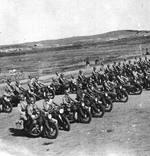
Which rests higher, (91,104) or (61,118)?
(91,104)

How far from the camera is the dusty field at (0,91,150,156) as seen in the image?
10122 millimetres

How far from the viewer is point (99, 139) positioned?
11273 millimetres

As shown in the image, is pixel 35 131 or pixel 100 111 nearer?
pixel 35 131

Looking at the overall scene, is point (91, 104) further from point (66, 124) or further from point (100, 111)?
point (66, 124)

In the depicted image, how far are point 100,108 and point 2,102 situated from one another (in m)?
5.88

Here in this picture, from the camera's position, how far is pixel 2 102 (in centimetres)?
1772

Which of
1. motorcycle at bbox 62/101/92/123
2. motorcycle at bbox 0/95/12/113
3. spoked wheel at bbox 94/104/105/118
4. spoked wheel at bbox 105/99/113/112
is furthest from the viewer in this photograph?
motorcycle at bbox 0/95/12/113

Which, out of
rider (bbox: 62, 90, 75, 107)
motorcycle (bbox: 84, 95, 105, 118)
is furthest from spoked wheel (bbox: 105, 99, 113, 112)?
rider (bbox: 62, 90, 75, 107)

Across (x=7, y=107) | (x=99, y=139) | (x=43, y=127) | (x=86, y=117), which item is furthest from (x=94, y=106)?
→ (x=7, y=107)

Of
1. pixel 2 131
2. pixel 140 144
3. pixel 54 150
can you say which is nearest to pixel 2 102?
pixel 2 131

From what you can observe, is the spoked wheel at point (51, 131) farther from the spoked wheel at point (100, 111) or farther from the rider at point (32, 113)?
the spoked wheel at point (100, 111)

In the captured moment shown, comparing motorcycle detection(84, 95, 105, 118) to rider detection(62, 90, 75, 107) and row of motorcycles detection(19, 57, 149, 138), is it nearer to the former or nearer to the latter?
row of motorcycles detection(19, 57, 149, 138)

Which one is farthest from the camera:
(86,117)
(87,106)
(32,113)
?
(87,106)

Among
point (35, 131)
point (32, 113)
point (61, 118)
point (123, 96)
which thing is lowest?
point (35, 131)
